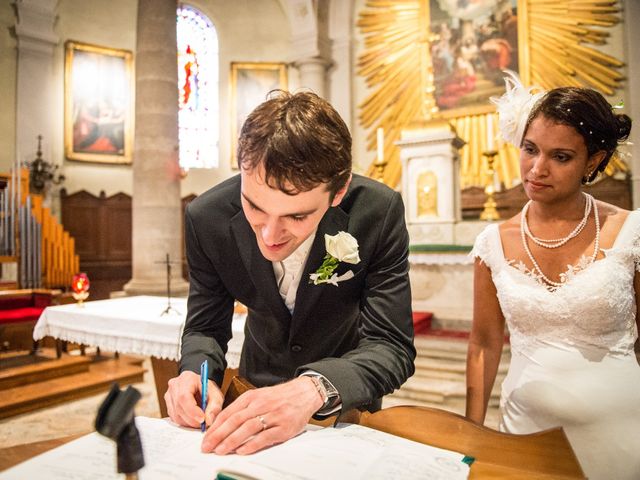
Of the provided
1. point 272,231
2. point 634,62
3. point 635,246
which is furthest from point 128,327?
point 634,62

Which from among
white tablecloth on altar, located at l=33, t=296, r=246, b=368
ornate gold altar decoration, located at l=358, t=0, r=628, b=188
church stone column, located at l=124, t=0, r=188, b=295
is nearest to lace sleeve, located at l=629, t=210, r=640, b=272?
white tablecloth on altar, located at l=33, t=296, r=246, b=368

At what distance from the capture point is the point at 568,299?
1.62m

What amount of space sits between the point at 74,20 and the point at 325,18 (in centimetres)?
566

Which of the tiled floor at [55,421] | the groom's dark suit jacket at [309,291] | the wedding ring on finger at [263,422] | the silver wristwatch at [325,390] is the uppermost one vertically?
the groom's dark suit jacket at [309,291]

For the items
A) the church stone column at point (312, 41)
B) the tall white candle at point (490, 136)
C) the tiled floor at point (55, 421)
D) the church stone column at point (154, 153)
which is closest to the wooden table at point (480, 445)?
the tiled floor at point (55, 421)

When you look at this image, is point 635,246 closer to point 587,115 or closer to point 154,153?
point 587,115

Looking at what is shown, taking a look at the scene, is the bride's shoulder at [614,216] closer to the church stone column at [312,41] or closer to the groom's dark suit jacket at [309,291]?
the groom's dark suit jacket at [309,291]

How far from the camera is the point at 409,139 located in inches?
219

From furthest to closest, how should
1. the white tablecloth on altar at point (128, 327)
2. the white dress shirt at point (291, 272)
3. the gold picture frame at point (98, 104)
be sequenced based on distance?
the gold picture frame at point (98, 104) < the white tablecloth on altar at point (128, 327) < the white dress shirt at point (291, 272)

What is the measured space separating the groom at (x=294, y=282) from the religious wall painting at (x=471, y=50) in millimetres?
9422

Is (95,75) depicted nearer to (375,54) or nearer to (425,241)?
(375,54)

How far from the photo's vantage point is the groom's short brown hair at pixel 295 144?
3.63 feet

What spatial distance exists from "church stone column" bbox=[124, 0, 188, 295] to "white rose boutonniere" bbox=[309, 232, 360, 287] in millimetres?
6693

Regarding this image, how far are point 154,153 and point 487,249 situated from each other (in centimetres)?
685
